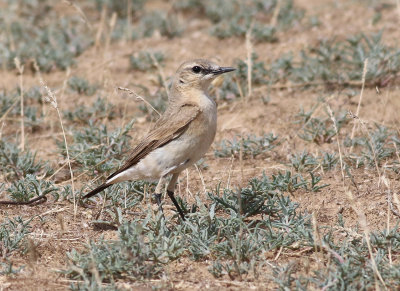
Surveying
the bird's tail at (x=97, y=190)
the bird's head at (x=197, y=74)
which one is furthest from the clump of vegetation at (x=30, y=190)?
the bird's head at (x=197, y=74)

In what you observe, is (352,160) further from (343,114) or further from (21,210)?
(21,210)

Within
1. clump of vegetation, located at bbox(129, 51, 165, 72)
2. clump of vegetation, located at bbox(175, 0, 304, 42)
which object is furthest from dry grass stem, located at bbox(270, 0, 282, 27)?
clump of vegetation, located at bbox(129, 51, 165, 72)

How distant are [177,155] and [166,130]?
0.26m

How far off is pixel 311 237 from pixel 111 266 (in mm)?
1557

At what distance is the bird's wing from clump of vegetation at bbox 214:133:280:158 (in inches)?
55.4

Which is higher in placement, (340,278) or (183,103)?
(183,103)

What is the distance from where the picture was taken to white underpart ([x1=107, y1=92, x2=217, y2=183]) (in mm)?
5773

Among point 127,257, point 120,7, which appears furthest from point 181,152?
point 120,7

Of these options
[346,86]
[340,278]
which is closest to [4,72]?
[346,86]

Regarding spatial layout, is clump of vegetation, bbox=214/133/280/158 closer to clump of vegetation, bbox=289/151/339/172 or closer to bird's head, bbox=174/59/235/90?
clump of vegetation, bbox=289/151/339/172

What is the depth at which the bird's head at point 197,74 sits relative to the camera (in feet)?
20.5

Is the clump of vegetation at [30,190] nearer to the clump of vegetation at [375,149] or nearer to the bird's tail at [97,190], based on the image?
the bird's tail at [97,190]

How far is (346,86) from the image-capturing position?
8.66 meters

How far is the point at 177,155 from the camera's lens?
580 centimetres
